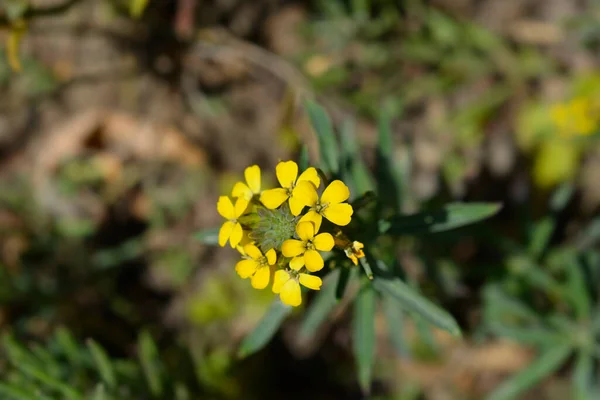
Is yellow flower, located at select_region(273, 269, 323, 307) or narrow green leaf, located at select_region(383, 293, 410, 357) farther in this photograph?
narrow green leaf, located at select_region(383, 293, 410, 357)

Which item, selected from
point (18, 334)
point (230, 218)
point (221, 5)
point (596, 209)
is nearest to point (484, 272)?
point (596, 209)

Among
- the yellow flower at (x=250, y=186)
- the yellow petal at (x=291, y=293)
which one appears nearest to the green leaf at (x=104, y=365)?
the yellow flower at (x=250, y=186)

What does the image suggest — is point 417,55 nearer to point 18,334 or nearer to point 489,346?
point 489,346

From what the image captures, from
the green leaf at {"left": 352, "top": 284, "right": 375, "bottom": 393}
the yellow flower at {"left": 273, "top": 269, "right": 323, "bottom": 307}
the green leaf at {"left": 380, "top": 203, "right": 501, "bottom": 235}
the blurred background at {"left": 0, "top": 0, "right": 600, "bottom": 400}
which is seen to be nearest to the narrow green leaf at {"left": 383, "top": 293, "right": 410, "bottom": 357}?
the green leaf at {"left": 352, "top": 284, "right": 375, "bottom": 393}

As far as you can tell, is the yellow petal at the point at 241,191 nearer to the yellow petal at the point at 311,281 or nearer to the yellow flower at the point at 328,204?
the yellow flower at the point at 328,204

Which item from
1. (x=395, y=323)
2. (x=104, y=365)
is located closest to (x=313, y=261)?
(x=395, y=323)

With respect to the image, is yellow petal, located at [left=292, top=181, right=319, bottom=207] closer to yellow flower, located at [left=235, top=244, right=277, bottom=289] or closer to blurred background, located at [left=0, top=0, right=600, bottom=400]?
yellow flower, located at [left=235, top=244, right=277, bottom=289]
